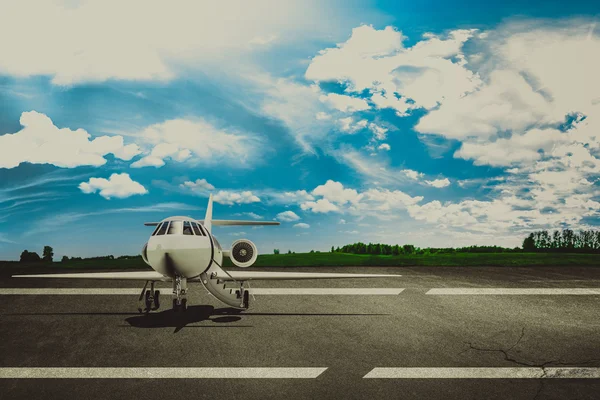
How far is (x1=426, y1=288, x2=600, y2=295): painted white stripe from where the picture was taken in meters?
19.2

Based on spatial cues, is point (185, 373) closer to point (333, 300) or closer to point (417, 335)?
point (417, 335)

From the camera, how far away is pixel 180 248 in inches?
486

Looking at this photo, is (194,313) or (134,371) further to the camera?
(194,313)

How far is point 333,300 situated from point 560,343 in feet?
28.1

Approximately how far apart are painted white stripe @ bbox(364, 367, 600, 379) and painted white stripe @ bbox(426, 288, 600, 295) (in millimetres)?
9019

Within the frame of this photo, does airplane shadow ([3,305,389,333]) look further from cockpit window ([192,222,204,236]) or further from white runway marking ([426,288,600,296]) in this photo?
white runway marking ([426,288,600,296])

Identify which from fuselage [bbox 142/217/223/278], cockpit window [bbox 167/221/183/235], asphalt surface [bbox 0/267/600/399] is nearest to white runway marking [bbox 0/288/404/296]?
asphalt surface [bbox 0/267/600/399]

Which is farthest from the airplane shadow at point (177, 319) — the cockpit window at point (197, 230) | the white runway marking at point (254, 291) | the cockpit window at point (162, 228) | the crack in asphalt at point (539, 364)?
the crack in asphalt at point (539, 364)

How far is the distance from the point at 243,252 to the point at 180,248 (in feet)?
14.4

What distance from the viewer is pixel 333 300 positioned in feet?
58.4

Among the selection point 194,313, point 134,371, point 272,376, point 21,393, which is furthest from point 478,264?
point 21,393

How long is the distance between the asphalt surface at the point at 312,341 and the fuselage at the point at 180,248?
2.10 metres

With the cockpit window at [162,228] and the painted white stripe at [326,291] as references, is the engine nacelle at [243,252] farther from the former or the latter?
the cockpit window at [162,228]

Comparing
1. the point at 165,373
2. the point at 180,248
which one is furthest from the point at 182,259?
the point at 165,373
